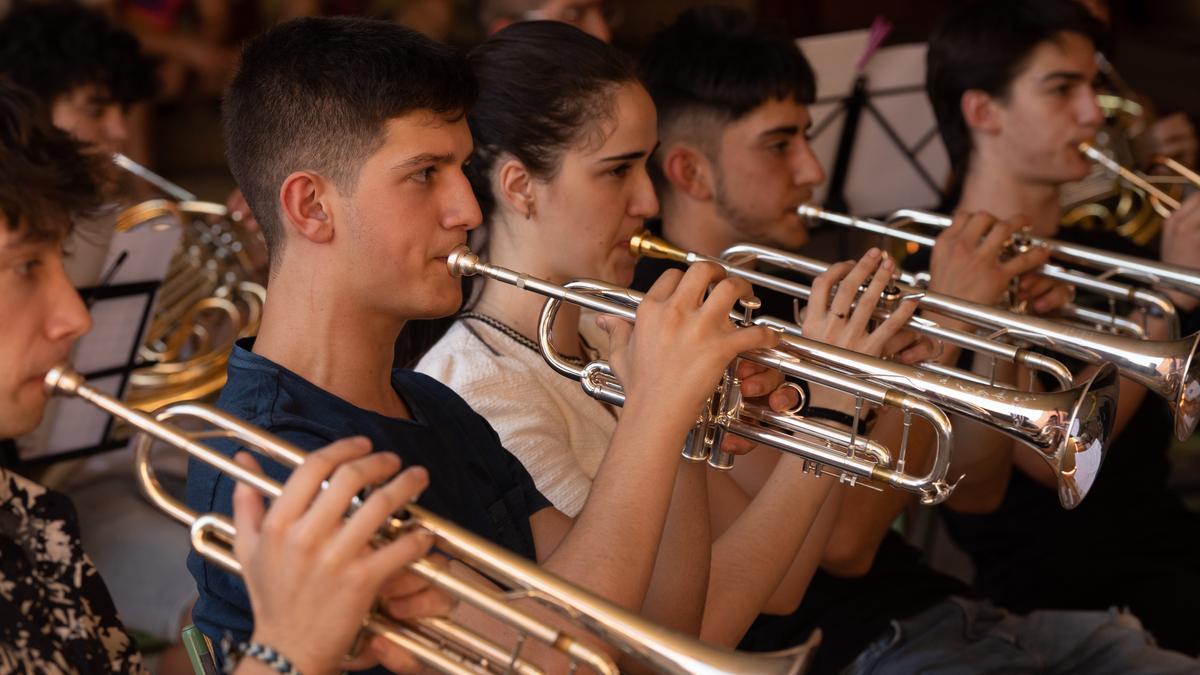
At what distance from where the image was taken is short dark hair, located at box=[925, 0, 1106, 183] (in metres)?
3.07

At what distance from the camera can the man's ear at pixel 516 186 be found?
2.12 metres

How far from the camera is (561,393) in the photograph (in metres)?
2.02

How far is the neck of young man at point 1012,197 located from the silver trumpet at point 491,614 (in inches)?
81.0

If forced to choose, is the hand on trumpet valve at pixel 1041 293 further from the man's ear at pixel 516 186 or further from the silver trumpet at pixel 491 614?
A: the silver trumpet at pixel 491 614

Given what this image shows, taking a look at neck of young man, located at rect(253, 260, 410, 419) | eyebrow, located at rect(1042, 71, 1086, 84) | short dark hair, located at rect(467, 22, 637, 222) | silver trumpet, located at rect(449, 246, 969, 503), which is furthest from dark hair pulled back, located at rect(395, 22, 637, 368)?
eyebrow, located at rect(1042, 71, 1086, 84)

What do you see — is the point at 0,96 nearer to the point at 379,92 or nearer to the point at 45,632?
the point at 379,92

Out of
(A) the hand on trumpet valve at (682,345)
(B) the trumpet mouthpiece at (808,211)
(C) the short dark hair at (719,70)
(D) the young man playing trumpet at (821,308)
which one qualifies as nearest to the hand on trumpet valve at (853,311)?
(D) the young man playing trumpet at (821,308)

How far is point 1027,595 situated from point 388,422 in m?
1.67

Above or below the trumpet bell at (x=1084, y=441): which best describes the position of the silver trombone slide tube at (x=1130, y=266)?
above

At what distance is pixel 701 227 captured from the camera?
110 inches

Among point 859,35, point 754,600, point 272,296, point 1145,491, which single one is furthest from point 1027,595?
point 272,296

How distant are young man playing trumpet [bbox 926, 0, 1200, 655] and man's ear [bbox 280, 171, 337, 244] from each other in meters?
1.28

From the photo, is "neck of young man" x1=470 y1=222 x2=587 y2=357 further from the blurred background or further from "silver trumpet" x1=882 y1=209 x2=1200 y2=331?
the blurred background

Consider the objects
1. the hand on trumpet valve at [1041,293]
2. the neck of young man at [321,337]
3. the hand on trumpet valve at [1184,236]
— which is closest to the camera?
the neck of young man at [321,337]
